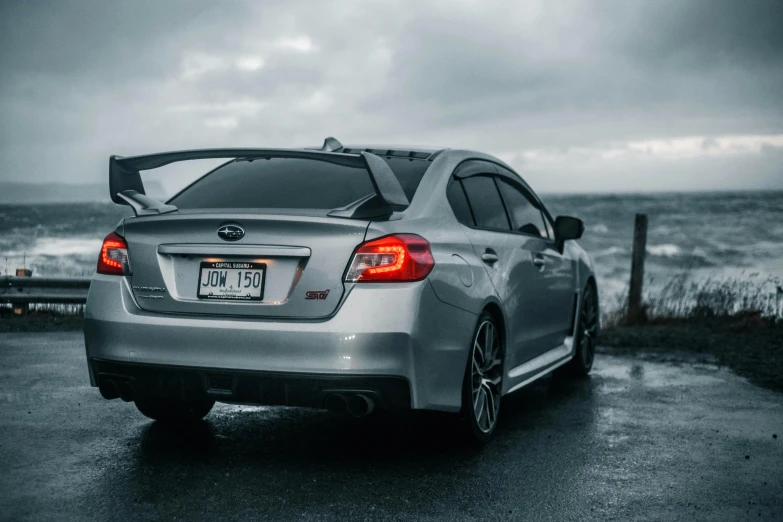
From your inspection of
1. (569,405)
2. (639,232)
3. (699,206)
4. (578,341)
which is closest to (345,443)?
(569,405)

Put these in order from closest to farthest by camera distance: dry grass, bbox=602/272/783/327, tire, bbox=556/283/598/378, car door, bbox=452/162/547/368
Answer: car door, bbox=452/162/547/368, tire, bbox=556/283/598/378, dry grass, bbox=602/272/783/327

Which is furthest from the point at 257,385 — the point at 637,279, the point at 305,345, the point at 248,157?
the point at 637,279

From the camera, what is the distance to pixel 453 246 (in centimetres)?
455

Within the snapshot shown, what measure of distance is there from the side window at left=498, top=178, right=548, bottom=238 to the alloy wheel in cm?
112

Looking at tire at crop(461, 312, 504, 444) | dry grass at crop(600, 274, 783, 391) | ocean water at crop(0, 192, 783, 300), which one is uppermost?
tire at crop(461, 312, 504, 444)

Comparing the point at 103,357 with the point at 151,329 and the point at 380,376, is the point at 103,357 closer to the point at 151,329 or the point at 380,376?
the point at 151,329

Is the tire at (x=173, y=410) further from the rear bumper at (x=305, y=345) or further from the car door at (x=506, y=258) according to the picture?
the car door at (x=506, y=258)

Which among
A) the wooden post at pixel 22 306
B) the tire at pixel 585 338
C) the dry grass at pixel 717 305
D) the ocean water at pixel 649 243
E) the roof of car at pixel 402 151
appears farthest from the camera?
the ocean water at pixel 649 243

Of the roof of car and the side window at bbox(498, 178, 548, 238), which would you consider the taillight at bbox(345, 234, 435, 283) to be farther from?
the side window at bbox(498, 178, 548, 238)

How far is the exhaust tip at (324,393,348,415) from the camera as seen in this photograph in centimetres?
399

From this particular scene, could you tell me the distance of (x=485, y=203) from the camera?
5.44 m

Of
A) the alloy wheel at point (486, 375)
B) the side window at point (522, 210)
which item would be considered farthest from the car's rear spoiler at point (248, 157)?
the side window at point (522, 210)

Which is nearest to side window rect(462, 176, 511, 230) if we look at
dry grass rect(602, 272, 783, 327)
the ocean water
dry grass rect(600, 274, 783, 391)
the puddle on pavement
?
the puddle on pavement

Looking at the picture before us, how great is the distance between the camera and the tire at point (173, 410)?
16.9 ft
